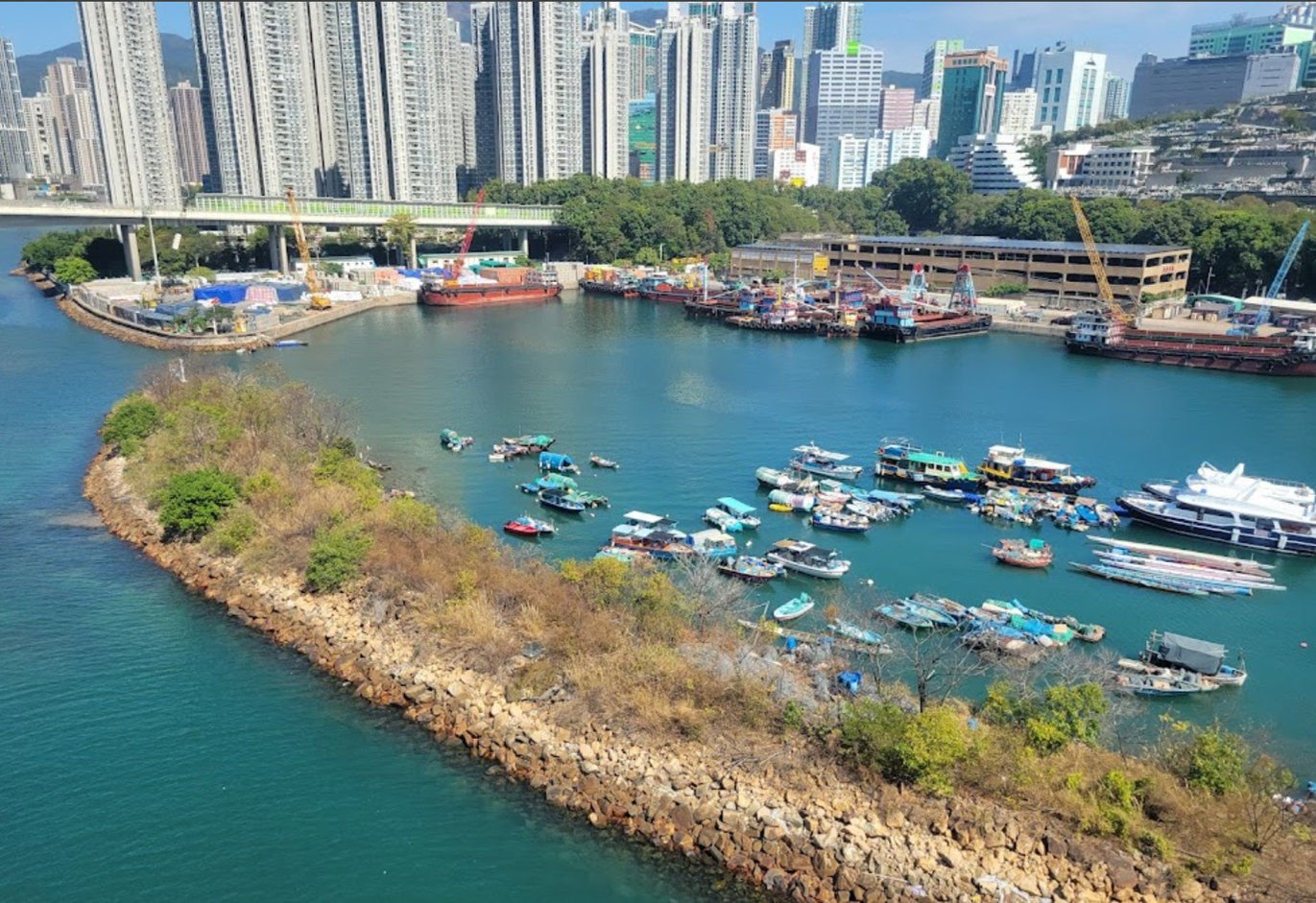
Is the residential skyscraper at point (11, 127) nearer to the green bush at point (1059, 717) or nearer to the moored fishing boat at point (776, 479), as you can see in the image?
the moored fishing boat at point (776, 479)

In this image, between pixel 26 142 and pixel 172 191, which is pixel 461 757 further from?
pixel 26 142

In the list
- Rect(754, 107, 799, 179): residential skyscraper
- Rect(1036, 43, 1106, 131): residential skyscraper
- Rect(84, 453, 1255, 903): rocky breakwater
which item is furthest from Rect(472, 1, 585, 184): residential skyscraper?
Rect(1036, 43, 1106, 131): residential skyscraper

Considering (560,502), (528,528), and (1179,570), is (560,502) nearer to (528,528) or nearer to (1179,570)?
(528,528)

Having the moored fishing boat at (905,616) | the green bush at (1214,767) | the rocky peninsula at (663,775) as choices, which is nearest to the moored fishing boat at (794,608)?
the moored fishing boat at (905,616)

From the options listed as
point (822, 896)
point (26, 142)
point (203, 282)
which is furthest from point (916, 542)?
point (26, 142)

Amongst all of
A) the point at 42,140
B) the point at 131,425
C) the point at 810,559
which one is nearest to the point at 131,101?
the point at 131,425

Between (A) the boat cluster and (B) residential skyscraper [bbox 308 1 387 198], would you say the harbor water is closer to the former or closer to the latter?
(A) the boat cluster
